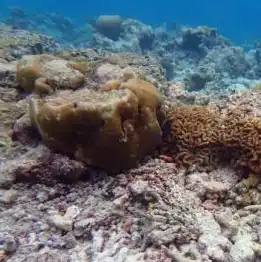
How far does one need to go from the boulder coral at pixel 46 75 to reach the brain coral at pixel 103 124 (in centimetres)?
60

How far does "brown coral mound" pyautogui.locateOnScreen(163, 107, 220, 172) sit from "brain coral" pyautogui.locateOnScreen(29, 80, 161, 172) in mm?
442

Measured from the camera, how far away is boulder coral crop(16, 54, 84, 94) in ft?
17.3

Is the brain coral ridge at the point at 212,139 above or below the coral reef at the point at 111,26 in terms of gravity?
below

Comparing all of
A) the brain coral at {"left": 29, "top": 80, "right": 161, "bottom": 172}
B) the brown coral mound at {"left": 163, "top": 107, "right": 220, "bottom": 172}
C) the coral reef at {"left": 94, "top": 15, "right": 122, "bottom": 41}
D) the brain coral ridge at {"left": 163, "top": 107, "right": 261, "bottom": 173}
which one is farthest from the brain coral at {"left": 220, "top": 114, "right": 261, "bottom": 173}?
the coral reef at {"left": 94, "top": 15, "right": 122, "bottom": 41}

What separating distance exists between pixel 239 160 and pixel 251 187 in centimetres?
38

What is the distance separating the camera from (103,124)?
13.9ft

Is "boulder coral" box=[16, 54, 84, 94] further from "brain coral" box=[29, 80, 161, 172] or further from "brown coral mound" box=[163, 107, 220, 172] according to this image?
"brown coral mound" box=[163, 107, 220, 172]

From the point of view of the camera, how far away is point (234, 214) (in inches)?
165

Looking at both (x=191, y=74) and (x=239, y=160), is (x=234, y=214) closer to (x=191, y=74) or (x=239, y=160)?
(x=239, y=160)

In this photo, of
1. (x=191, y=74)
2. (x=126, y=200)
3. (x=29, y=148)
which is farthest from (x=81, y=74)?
(x=191, y=74)

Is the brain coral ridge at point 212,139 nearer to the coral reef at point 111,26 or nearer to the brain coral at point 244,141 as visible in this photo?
the brain coral at point 244,141

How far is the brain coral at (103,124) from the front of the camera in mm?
4223

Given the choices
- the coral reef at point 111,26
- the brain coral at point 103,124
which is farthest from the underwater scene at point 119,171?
the coral reef at point 111,26

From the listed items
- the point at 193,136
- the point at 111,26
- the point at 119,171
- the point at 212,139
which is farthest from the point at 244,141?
the point at 111,26
